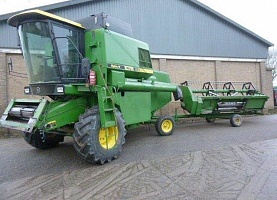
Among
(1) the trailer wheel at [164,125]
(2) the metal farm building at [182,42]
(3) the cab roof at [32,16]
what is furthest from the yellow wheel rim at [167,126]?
(3) the cab roof at [32,16]

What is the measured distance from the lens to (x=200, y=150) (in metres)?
6.67

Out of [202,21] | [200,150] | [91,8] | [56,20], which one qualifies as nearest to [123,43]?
[56,20]

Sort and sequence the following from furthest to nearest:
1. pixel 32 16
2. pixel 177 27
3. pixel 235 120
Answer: pixel 177 27
pixel 235 120
pixel 32 16

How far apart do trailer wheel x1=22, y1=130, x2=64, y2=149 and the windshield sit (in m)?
1.71

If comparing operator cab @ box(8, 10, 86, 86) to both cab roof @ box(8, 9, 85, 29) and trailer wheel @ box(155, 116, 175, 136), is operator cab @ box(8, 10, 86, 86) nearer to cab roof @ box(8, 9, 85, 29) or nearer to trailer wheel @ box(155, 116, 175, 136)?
cab roof @ box(8, 9, 85, 29)

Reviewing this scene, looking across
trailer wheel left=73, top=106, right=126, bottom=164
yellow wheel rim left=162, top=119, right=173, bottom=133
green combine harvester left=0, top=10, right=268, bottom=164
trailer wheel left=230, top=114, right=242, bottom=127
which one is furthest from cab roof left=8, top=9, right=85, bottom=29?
trailer wheel left=230, top=114, right=242, bottom=127

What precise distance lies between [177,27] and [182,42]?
867 millimetres

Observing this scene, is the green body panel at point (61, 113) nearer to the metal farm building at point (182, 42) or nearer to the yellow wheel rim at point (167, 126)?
the yellow wheel rim at point (167, 126)

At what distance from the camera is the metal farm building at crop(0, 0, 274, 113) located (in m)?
10.7

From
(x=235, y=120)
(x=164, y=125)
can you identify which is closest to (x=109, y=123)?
(x=164, y=125)

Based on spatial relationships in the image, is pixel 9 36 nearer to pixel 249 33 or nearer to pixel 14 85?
pixel 14 85

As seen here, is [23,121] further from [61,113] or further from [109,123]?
[109,123]

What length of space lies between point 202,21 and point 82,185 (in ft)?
42.9

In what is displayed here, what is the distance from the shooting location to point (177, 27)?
1412 cm
